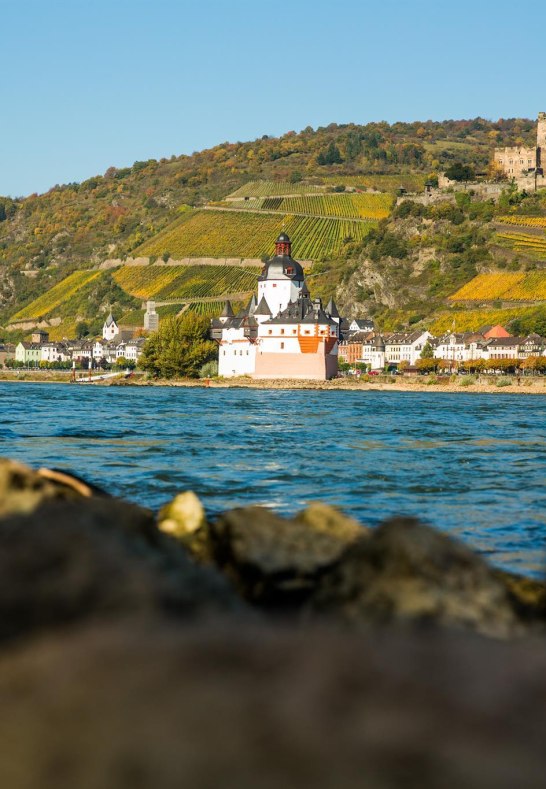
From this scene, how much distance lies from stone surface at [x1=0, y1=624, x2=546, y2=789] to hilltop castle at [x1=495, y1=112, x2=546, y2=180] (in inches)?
6933

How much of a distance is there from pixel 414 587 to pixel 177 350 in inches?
3994

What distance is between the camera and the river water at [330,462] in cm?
1537

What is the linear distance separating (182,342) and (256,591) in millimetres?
101252

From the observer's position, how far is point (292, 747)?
10.4ft

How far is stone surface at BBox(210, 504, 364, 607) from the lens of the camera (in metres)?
6.13

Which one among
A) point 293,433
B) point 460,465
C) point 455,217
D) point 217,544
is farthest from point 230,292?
point 217,544

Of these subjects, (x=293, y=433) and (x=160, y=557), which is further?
(x=293, y=433)

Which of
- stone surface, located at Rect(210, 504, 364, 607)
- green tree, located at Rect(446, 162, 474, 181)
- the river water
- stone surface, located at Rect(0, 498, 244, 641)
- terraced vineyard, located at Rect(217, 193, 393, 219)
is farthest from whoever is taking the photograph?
terraced vineyard, located at Rect(217, 193, 393, 219)

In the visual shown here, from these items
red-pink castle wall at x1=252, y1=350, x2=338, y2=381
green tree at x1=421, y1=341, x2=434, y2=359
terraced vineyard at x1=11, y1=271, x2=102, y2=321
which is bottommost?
red-pink castle wall at x1=252, y1=350, x2=338, y2=381

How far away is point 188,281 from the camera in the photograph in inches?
6107

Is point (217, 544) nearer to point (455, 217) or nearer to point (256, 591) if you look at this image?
point (256, 591)

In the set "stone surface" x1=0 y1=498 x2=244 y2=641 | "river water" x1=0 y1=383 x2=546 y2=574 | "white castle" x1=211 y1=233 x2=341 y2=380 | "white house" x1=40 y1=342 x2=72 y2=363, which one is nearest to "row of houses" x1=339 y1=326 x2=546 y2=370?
"white castle" x1=211 y1=233 x2=341 y2=380

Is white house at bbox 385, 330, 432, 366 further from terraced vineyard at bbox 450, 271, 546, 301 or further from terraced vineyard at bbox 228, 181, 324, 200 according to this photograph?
terraced vineyard at bbox 228, 181, 324, 200

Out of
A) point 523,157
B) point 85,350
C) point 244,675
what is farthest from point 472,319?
point 244,675
